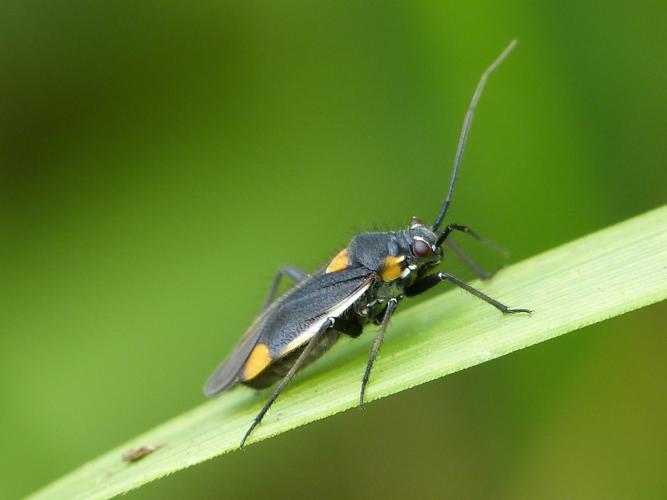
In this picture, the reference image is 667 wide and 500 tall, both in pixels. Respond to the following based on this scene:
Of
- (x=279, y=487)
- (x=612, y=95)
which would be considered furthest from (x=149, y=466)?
(x=612, y=95)

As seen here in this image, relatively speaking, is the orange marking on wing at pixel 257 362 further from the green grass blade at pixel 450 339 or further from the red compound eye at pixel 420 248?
the red compound eye at pixel 420 248

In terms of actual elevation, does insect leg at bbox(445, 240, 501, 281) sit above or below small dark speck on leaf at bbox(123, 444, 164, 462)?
below

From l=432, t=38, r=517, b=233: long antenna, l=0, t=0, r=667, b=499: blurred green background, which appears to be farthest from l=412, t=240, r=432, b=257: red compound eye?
l=0, t=0, r=667, b=499: blurred green background

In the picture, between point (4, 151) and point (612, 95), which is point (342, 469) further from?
point (4, 151)

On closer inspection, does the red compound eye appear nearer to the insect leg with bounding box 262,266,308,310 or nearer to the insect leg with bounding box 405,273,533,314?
the insect leg with bounding box 405,273,533,314

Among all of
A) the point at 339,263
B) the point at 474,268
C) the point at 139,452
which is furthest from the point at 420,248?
the point at 139,452
